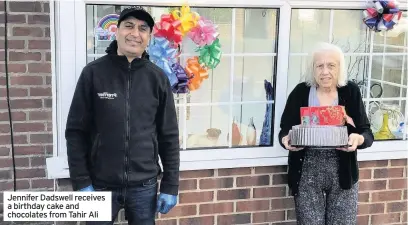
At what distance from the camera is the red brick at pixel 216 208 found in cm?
390

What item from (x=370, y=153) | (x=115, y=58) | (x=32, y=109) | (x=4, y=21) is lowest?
(x=370, y=153)

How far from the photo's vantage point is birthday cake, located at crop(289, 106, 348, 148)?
3.17 meters

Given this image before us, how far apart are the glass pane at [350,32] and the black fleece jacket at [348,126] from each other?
0.75 meters

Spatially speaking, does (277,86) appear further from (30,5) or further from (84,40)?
(30,5)

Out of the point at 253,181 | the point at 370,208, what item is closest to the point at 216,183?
→ the point at 253,181

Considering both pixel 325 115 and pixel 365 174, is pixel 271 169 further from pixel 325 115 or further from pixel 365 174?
pixel 325 115

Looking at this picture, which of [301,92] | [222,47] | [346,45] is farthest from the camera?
[346,45]

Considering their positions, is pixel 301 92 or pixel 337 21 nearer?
pixel 301 92

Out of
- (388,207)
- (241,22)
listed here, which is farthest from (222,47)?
(388,207)

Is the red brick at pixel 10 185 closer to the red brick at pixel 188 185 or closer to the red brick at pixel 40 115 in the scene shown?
the red brick at pixel 40 115

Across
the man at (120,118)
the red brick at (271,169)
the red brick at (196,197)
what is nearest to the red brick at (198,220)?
the red brick at (196,197)

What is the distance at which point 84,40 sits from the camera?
3.43 meters

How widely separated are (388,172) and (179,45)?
1.92 meters

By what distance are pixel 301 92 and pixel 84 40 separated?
1.37 metres
